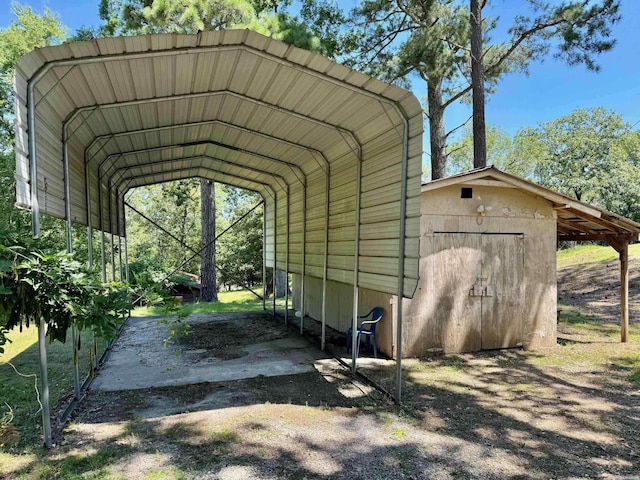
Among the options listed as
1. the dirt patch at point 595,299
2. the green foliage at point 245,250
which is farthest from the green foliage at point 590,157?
the green foliage at point 245,250

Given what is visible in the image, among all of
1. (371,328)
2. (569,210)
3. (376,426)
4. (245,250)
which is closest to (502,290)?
(569,210)

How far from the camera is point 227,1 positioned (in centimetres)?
995

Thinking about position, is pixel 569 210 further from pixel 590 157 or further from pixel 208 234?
pixel 590 157

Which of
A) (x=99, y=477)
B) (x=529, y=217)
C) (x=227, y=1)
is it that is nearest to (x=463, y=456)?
(x=99, y=477)

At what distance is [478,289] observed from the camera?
22.0 feet

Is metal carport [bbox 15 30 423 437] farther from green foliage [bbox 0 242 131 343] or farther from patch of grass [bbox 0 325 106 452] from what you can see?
patch of grass [bbox 0 325 106 452]

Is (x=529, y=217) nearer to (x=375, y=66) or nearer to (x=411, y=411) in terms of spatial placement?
(x=411, y=411)

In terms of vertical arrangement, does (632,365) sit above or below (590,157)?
below

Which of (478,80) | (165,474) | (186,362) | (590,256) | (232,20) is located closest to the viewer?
(165,474)

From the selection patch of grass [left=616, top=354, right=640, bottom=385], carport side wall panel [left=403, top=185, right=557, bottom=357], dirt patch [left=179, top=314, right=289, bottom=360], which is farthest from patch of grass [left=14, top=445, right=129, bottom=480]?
patch of grass [left=616, top=354, right=640, bottom=385]

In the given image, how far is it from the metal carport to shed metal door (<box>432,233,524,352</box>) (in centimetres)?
169

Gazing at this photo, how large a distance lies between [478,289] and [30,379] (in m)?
6.14

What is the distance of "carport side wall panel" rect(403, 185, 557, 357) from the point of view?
6465 mm

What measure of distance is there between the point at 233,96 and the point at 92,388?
3684 millimetres
